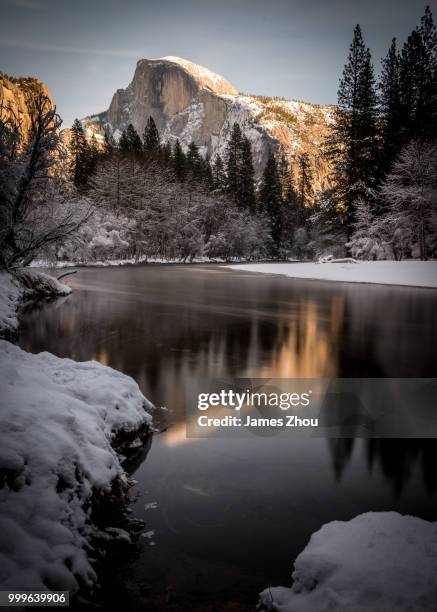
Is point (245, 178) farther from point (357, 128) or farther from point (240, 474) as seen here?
point (240, 474)

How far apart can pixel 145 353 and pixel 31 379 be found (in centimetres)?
492

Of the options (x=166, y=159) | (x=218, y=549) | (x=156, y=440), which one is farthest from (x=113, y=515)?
(x=166, y=159)

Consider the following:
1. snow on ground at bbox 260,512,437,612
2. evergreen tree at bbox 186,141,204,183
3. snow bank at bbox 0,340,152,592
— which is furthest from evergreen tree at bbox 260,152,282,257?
snow on ground at bbox 260,512,437,612

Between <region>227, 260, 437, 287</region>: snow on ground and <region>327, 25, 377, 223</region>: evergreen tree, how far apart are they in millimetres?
7386

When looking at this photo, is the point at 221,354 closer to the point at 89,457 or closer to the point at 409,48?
the point at 89,457

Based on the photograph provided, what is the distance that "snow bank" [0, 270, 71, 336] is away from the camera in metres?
10.4

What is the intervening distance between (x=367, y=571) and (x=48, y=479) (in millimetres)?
2263

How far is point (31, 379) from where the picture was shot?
398cm

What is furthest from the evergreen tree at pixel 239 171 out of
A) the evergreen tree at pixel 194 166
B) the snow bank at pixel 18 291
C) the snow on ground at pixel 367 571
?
the snow on ground at pixel 367 571

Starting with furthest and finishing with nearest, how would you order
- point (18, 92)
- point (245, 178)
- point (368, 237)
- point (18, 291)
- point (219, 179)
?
point (18, 92)
point (219, 179)
point (245, 178)
point (368, 237)
point (18, 291)

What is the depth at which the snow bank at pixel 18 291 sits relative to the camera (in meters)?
10.4

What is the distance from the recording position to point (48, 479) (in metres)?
2.76

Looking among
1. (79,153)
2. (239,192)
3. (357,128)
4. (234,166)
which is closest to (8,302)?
(357,128)

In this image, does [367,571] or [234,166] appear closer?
[367,571]
